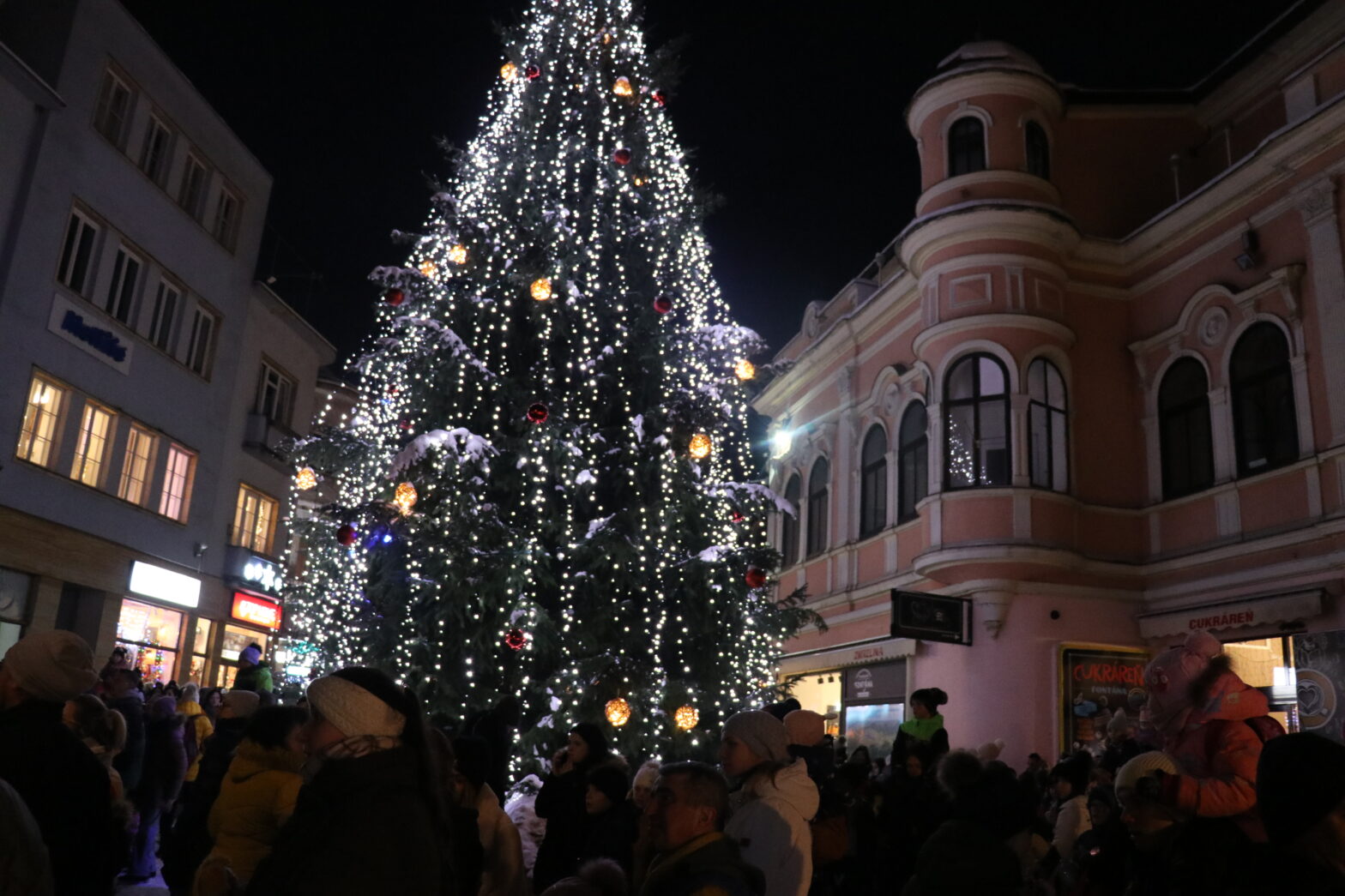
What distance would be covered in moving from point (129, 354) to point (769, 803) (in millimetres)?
18901

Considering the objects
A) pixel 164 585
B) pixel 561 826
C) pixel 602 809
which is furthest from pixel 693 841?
pixel 164 585

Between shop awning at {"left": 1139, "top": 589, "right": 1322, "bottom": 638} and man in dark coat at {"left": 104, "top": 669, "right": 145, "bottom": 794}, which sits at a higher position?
shop awning at {"left": 1139, "top": 589, "right": 1322, "bottom": 638}

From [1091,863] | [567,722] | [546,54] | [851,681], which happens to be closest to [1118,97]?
[546,54]

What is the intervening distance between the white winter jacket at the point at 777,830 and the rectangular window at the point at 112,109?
18.9 metres

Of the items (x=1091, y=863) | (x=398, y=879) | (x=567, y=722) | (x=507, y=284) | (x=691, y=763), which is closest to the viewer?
(x=398, y=879)

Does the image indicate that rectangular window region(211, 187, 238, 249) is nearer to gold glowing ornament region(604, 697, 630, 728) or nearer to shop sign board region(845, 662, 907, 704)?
shop sign board region(845, 662, 907, 704)

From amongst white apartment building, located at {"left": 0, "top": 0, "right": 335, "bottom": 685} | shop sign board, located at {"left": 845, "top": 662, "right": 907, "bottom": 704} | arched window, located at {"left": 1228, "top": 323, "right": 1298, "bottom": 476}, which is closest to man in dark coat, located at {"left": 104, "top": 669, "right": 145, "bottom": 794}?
white apartment building, located at {"left": 0, "top": 0, "right": 335, "bottom": 685}

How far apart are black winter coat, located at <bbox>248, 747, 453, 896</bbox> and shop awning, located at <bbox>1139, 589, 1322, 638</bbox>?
10959 mm

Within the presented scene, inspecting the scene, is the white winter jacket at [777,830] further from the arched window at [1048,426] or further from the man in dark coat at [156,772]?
the arched window at [1048,426]

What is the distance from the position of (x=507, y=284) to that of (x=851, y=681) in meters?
10.8

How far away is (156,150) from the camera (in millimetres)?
20250

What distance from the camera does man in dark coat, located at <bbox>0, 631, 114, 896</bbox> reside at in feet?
11.1

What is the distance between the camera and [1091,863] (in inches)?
191

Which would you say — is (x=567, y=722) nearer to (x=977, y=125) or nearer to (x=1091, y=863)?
(x=1091, y=863)
